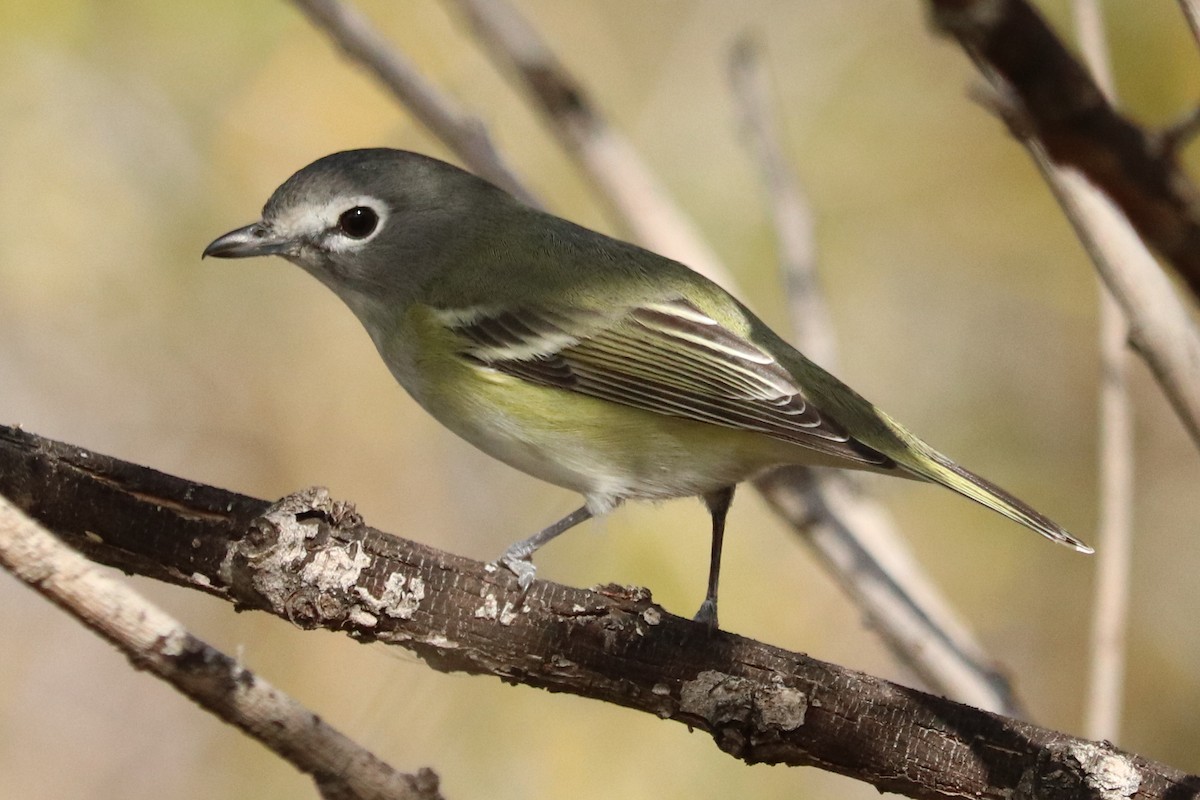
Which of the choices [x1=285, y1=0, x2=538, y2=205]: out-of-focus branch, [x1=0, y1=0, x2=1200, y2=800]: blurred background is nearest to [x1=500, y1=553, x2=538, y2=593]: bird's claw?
[x1=285, y1=0, x2=538, y2=205]: out-of-focus branch

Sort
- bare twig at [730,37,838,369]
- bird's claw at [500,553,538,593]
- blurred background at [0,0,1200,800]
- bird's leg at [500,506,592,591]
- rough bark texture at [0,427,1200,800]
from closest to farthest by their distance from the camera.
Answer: rough bark texture at [0,427,1200,800] < bird's claw at [500,553,538,593] < bird's leg at [500,506,592,591] < bare twig at [730,37,838,369] < blurred background at [0,0,1200,800]

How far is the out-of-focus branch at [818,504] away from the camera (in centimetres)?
346

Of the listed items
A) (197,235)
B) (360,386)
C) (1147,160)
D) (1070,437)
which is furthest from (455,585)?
(1070,437)

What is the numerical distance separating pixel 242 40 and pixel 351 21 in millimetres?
2429

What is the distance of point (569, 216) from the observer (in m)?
6.07

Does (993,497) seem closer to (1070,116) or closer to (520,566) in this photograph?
(520,566)

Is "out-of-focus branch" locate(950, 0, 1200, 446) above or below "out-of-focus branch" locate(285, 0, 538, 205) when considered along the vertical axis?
below

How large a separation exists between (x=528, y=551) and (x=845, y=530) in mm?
1120

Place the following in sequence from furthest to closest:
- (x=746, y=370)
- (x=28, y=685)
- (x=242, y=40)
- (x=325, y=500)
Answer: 1. (x=242, y=40)
2. (x=28, y=685)
3. (x=746, y=370)
4. (x=325, y=500)

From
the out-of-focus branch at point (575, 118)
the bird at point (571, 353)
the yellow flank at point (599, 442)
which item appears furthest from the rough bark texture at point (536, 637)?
the out-of-focus branch at point (575, 118)

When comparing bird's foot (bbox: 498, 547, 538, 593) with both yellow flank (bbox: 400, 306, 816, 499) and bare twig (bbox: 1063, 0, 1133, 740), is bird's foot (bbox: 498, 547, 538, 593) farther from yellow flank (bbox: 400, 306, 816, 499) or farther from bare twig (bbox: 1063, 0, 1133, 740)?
bare twig (bbox: 1063, 0, 1133, 740)

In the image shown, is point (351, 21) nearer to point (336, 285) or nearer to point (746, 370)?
point (336, 285)

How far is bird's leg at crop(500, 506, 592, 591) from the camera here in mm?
A: 2664

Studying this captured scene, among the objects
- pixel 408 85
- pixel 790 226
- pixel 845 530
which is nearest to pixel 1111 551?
pixel 845 530
